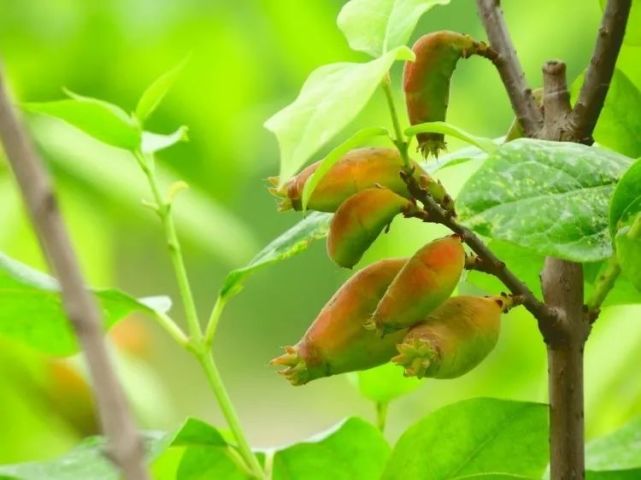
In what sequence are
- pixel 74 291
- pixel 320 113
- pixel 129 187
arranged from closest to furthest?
pixel 74 291 → pixel 320 113 → pixel 129 187

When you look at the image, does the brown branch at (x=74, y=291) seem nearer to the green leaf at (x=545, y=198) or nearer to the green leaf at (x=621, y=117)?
the green leaf at (x=545, y=198)

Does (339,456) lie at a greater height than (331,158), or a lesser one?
lesser

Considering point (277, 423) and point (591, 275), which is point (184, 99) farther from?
point (591, 275)

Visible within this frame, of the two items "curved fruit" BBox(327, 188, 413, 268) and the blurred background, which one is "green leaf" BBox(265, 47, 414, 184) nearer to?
"curved fruit" BBox(327, 188, 413, 268)

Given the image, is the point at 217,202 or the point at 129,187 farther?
the point at 217,202

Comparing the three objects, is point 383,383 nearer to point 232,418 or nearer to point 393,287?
point 232,418

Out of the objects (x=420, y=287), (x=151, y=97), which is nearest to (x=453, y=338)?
(x=420, y=287)

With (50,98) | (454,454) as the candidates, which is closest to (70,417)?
(50,98)
